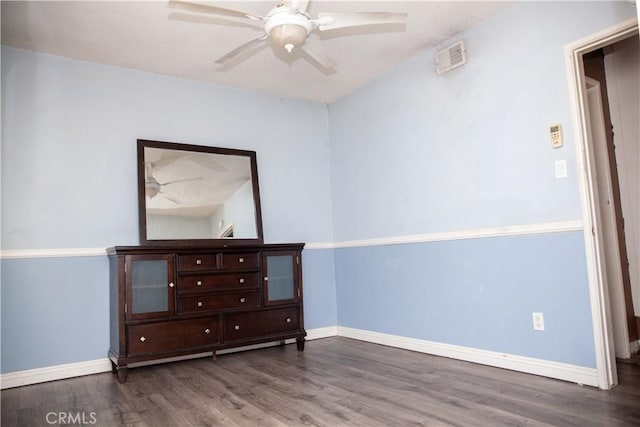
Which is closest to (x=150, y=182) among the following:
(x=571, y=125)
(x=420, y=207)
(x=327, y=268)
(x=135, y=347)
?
(x=135, y=347)

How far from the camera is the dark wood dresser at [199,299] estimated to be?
2.96 m

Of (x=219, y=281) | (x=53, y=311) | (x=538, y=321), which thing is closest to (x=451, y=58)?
(x=538, y=321)

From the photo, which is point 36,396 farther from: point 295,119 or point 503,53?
point 503,53

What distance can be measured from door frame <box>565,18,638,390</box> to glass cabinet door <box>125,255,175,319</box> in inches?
106

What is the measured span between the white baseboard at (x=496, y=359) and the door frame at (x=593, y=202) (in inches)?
4.4

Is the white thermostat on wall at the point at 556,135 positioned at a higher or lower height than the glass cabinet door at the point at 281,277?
higher

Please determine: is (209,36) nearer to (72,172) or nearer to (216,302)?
(72,172)

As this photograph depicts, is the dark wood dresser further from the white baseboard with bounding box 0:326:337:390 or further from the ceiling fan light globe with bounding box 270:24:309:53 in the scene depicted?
the ceiling fan light globe with bounding box 270:24:309:53

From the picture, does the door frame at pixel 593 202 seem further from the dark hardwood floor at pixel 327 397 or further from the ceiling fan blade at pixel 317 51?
the ceiling fan blade at pixel 317 51

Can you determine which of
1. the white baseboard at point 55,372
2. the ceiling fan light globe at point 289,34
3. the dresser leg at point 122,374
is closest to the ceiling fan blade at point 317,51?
the ceiling fan light globe at point 289,34

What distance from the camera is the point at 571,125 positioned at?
2.53 meters

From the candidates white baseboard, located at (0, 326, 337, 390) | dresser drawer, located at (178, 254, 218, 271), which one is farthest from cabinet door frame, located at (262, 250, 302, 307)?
white baseboard, located at (0, 326, 337, 390)

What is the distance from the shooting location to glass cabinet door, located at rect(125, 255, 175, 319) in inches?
117

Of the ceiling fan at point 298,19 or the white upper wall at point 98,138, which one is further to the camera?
the white upper wall at point 98,138
